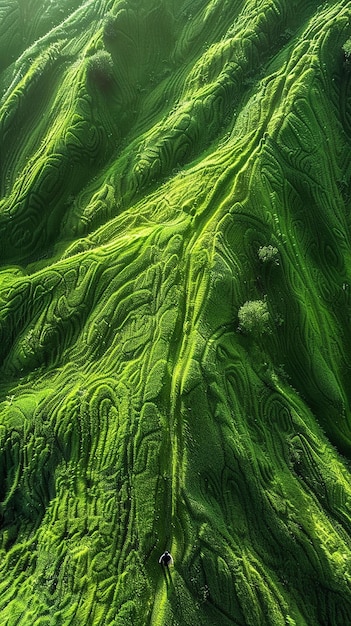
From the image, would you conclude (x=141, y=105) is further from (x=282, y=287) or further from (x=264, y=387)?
(x=264, y=387)

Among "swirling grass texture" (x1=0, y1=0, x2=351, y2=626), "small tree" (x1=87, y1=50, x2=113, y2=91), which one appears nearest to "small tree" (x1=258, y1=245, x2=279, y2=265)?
"swirling grass texture" (x1=0, y1=0, x2=351, y2=626)

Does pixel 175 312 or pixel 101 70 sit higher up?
pixel 101 70

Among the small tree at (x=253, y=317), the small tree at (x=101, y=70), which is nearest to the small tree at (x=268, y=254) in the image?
the small tree at (x=253, y=317)

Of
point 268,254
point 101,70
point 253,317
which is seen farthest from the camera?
point 101,70

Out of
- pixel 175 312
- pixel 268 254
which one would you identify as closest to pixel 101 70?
pixel 268 254

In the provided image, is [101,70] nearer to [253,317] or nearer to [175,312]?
[175,312]

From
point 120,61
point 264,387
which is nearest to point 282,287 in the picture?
point 264,387
